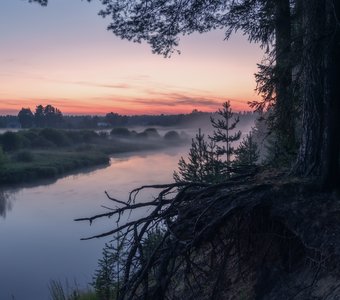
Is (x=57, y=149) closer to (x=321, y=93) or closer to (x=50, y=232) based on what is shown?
(x=50, y=232)

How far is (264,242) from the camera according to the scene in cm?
438

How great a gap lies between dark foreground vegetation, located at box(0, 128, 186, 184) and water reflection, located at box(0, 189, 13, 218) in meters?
5.23

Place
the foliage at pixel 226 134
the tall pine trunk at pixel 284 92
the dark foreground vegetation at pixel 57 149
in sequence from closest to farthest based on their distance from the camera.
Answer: the tall pine trunk at pixel 284 92 < the foliage at pixel 226 134 < the dark foreground vegetation at pixel 57 149

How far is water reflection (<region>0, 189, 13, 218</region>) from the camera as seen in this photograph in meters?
30.9

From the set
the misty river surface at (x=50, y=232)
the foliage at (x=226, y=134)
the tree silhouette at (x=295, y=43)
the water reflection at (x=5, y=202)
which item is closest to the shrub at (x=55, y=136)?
the misty river surface at (x=50, y=232)

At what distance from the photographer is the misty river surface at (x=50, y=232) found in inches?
736

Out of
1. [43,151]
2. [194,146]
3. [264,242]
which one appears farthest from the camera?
[43,151]

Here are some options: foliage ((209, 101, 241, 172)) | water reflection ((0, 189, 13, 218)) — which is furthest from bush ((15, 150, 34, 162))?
foliage ((209, 101, 241, 172))

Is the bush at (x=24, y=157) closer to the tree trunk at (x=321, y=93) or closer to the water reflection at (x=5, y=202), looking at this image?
the water reflection at (x=5, y=202)

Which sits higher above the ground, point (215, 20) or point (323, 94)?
point (215, 20)

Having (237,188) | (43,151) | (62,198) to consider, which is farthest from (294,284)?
(43,151)

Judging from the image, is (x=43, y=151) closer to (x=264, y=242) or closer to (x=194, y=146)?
(x=194, y=146)

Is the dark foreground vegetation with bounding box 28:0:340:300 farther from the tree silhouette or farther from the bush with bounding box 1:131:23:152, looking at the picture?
the bush with bounding box 1:131:23:152

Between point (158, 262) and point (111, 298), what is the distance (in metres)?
5.10
